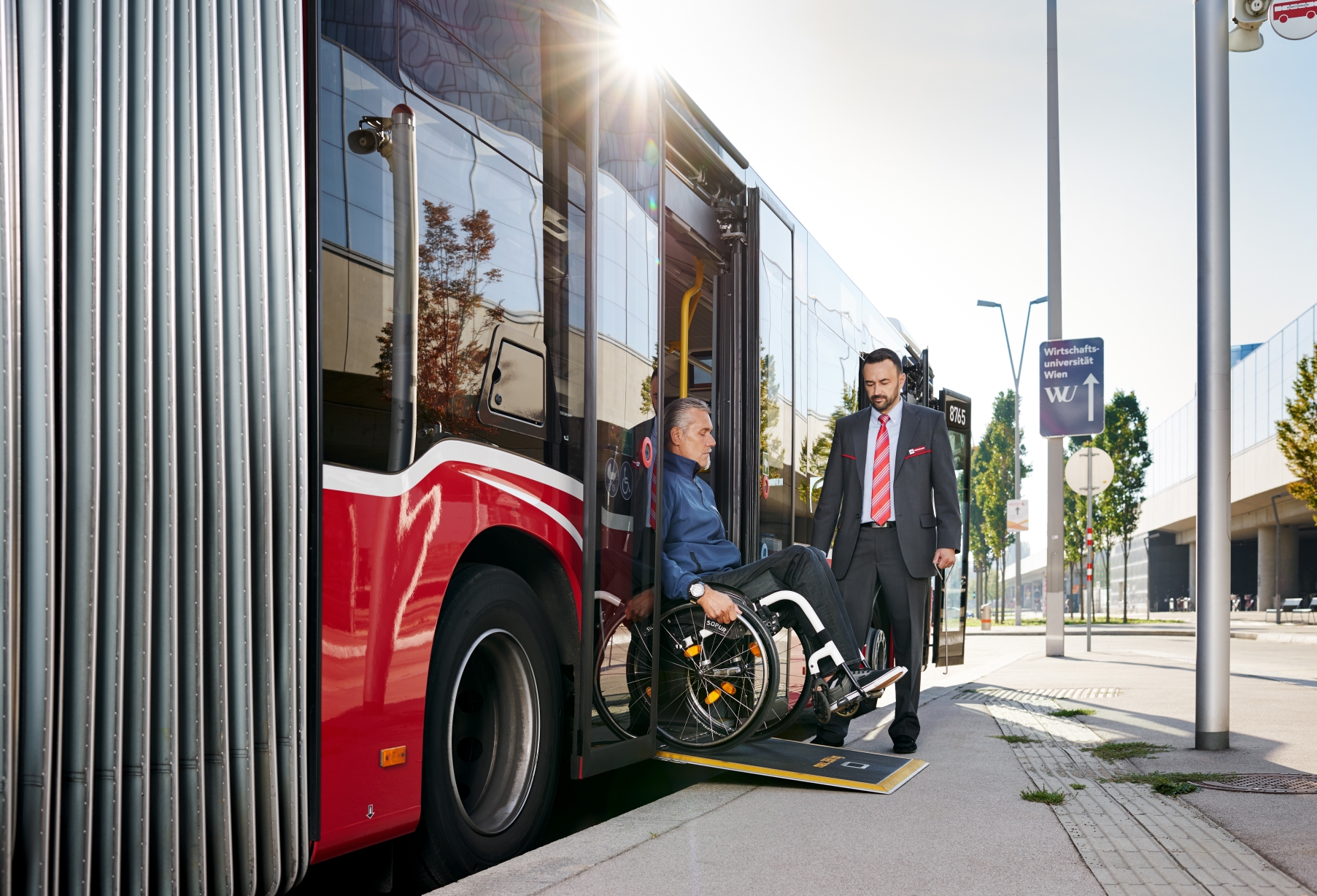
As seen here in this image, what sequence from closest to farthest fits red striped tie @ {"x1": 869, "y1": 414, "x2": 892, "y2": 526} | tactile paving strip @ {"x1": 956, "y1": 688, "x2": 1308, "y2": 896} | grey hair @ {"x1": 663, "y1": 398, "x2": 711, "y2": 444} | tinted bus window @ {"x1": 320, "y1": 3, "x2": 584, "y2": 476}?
tinted bus window @ {"x1": 320, "y1": 3, "x2": 584, "y2": 476}, tactile paving strip @ {"x1": 956, "y1": 688, "x2": 1308, "y2": 896}, grey hair @ {"x1": 663, "y1": 398, "x2": 711, "y2": 444}, red striped tie @ {"x1": 869, "y1": 414, "x2": 892, "y2": 526}

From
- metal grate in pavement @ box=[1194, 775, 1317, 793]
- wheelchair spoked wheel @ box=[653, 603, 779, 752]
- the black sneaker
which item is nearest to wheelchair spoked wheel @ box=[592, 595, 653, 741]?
wheelchair spoked wheel @ box=[653, 603, 779, 752]

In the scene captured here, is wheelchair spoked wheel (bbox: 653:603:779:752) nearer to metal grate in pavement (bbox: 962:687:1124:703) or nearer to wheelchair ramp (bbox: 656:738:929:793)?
wheelchair ramp (bbox: 656:738:929:793)

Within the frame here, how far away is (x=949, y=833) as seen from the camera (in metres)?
4.39

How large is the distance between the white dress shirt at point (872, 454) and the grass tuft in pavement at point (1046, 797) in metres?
2.06

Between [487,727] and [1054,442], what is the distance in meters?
14.8

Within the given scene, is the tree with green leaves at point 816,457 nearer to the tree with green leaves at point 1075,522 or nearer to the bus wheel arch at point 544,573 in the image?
the bus wheel arch at point 544,573

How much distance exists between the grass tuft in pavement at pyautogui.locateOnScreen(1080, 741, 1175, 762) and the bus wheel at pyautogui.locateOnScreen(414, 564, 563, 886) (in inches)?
138

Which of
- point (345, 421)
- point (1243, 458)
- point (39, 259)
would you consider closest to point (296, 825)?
point (345, 421)

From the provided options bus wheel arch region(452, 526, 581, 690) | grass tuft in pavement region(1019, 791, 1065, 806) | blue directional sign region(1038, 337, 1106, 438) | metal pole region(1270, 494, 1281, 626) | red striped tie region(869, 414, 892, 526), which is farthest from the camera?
metal pole region(1270, 494, 1281, 626)

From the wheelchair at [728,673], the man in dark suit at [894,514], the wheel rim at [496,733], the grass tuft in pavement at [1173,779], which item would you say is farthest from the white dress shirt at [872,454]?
the wheel rim at [496,733]

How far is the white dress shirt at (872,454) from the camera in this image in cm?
694

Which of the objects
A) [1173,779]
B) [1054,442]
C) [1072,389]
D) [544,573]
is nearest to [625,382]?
[544,573]

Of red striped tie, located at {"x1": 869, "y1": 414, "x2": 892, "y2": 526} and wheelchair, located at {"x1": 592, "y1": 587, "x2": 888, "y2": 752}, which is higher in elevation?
red striped tie, located at {"x1": 869, "y1": 414, "x2": 892, "y2": 526}

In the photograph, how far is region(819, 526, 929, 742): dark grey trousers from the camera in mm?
6730
